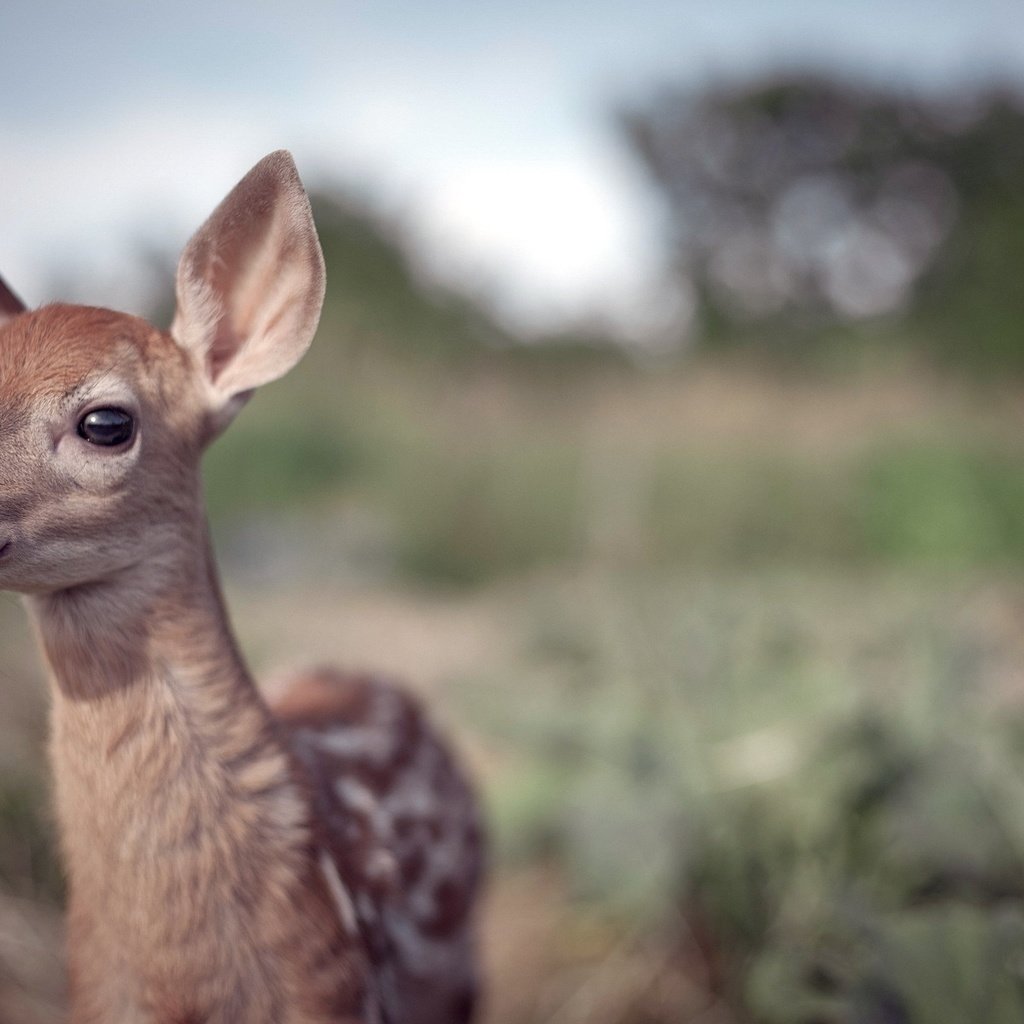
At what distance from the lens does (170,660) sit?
3.98ft

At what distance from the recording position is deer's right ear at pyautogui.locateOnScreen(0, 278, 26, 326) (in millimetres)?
1279

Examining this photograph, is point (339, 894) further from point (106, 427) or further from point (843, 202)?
point (843, 202)

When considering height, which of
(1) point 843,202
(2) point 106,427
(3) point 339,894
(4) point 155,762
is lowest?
(1) point 843,202

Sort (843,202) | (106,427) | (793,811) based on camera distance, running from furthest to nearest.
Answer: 1. (843,202)
2. (793,811)
3. (106,427)

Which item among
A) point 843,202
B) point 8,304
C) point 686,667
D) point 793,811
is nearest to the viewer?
point 8,304

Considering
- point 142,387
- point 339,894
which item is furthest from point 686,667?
point 142,387

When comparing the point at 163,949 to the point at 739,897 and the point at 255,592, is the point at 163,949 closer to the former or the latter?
the point at 739,897

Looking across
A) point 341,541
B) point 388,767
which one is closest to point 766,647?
point 388,767

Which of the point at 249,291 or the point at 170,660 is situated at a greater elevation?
the point at 249,291

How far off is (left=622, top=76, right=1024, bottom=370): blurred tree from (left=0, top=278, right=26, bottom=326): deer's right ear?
26.7 feet

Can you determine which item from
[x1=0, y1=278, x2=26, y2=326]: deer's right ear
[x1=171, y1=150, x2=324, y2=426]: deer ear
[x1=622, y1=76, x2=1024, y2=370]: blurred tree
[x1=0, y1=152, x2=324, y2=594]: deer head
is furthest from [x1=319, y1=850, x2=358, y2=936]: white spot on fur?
[x1=622, y1=76, x2=1024, y2=370]: blurred tree

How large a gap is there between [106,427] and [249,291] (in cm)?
26

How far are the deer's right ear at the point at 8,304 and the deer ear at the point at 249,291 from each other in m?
0.20

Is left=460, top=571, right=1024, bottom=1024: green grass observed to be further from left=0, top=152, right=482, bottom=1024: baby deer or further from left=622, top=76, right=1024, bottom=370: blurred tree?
left=622, top=76, right=1024, bottom=370: blurred tree
